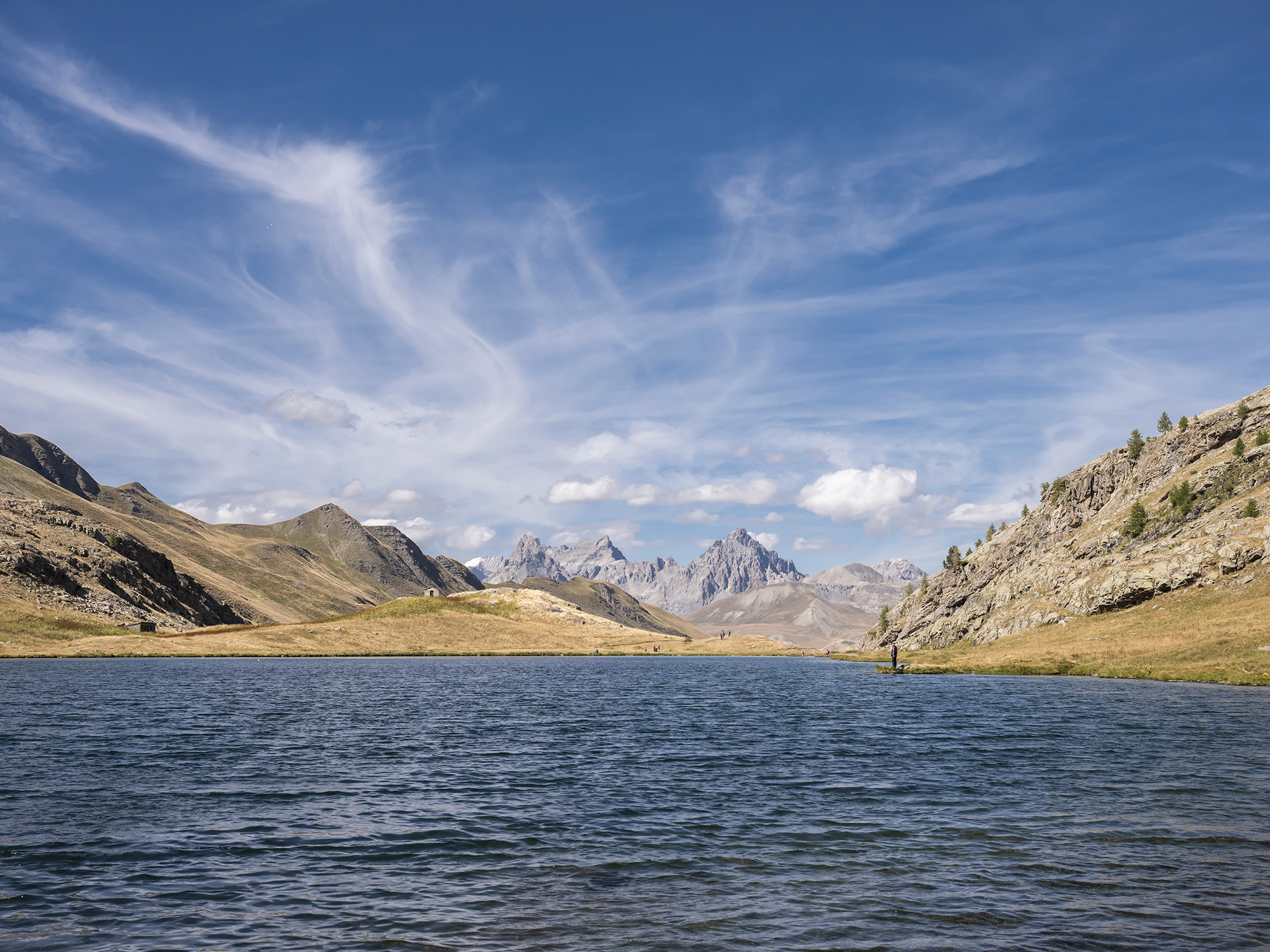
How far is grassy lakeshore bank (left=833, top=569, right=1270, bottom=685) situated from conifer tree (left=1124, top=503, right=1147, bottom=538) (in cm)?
2624

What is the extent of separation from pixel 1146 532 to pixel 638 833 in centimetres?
15048

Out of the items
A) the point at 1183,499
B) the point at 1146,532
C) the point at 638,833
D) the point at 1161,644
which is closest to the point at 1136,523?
the point at 1146,532

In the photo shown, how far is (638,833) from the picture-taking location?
27.4 metres

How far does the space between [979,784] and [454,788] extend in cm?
2328

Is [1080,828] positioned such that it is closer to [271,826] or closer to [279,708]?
[271,826]

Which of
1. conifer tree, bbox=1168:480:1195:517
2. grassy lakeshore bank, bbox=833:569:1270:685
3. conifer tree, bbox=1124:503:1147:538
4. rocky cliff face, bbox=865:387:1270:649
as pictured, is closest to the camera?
grassy lakeshore bank, bbox=833:569:1270:685

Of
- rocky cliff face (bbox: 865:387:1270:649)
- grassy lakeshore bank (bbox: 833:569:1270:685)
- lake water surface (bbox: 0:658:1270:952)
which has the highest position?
rocky cliff face (bbox: 865:387:1270:649)

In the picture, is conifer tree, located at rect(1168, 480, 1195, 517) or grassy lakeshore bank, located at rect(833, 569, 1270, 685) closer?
grassy lakeshore bank, located at rect(833, 569, 1270, 685)

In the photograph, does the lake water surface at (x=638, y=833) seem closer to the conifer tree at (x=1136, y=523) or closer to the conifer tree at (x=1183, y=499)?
the conifer tree at (x=1183, y=499)

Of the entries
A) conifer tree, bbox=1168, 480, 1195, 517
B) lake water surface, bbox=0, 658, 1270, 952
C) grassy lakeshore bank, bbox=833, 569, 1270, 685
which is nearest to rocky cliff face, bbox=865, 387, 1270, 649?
conifer tree, bbox=1168, 480, 1195, 517

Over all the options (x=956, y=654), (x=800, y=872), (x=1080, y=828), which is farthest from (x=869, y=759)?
(x=956, y=654)

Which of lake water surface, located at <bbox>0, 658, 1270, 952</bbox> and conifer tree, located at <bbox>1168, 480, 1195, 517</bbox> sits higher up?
conifer tree, located at <bbox>1168, 480, 1195, 517</bbox>

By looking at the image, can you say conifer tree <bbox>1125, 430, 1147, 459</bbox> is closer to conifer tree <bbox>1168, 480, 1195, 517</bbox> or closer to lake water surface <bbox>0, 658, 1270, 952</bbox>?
conifer tree <bbox>1168, 480, 1195, 517</bbox>

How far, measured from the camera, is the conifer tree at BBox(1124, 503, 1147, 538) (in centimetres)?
14725
